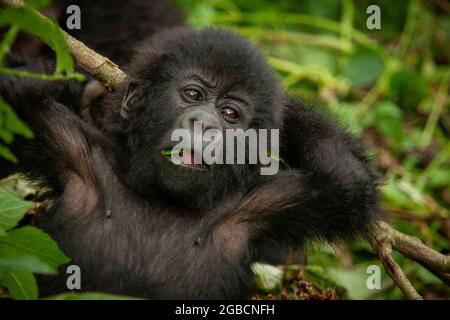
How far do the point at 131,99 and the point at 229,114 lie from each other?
0.47m

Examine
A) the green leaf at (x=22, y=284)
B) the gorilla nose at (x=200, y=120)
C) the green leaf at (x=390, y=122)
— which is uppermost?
the green leaf at (x=390, y=122)

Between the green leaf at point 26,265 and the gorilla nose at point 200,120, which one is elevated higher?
the gorilla nose at point 200,120

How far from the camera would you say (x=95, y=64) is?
348cm

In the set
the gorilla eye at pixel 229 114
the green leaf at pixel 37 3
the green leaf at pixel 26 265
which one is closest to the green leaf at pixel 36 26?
the green leaf at pixel 37 3

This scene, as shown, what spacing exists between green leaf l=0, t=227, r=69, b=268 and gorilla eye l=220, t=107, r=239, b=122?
105 centimetres

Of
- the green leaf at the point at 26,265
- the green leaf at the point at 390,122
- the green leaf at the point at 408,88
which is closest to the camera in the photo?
the green leaf at the point at 26,265

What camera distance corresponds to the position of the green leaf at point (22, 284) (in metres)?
2.83

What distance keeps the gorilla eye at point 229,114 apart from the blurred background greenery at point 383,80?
1.57 m

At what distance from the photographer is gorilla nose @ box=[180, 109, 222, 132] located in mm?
3248

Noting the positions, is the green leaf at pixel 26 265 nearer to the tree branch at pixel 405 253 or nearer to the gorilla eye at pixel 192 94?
the gorilla eye at pixel 192 94

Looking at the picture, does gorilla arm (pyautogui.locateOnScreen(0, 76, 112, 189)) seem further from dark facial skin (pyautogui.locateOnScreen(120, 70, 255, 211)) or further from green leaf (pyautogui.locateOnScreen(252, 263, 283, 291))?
green leaf (pyautogui.locateOnScreen(252, 263, 283, 291))

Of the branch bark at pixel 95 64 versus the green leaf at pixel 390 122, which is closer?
the branch bark at pixel 95 64

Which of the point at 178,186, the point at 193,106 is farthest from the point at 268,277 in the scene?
the point at 193,106
